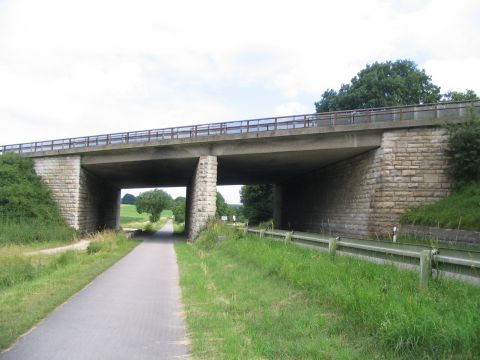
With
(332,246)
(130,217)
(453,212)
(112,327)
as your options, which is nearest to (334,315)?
(112,327)

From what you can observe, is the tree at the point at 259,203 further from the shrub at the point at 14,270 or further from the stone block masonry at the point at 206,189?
the shrub at the point at 14,270

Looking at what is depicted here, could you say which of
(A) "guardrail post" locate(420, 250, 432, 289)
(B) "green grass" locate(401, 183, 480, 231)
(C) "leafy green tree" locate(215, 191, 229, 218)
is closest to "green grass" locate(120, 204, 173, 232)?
(C) "leafy green tree" locate(215, 191, 229, 218)

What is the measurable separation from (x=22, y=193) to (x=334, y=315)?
98.5ft

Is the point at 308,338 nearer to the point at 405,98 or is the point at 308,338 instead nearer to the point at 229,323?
the point at 229,323

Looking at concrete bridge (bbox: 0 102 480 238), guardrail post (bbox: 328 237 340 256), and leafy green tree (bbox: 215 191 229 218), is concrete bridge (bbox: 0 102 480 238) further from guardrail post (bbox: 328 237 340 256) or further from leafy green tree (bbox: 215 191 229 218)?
leafy green tree (bbox: 215 191 229 218)

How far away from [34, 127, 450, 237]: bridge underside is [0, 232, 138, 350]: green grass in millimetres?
11495

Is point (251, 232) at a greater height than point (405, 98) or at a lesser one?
lesser

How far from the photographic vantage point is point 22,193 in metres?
31.3

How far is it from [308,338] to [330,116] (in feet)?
64.4

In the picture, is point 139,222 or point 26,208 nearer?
point 26,208

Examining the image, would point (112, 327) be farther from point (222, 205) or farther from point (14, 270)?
point (222, 205)

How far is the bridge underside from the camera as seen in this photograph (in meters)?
21.7

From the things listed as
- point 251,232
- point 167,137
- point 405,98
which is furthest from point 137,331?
point 405,98

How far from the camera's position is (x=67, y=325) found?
685cm
